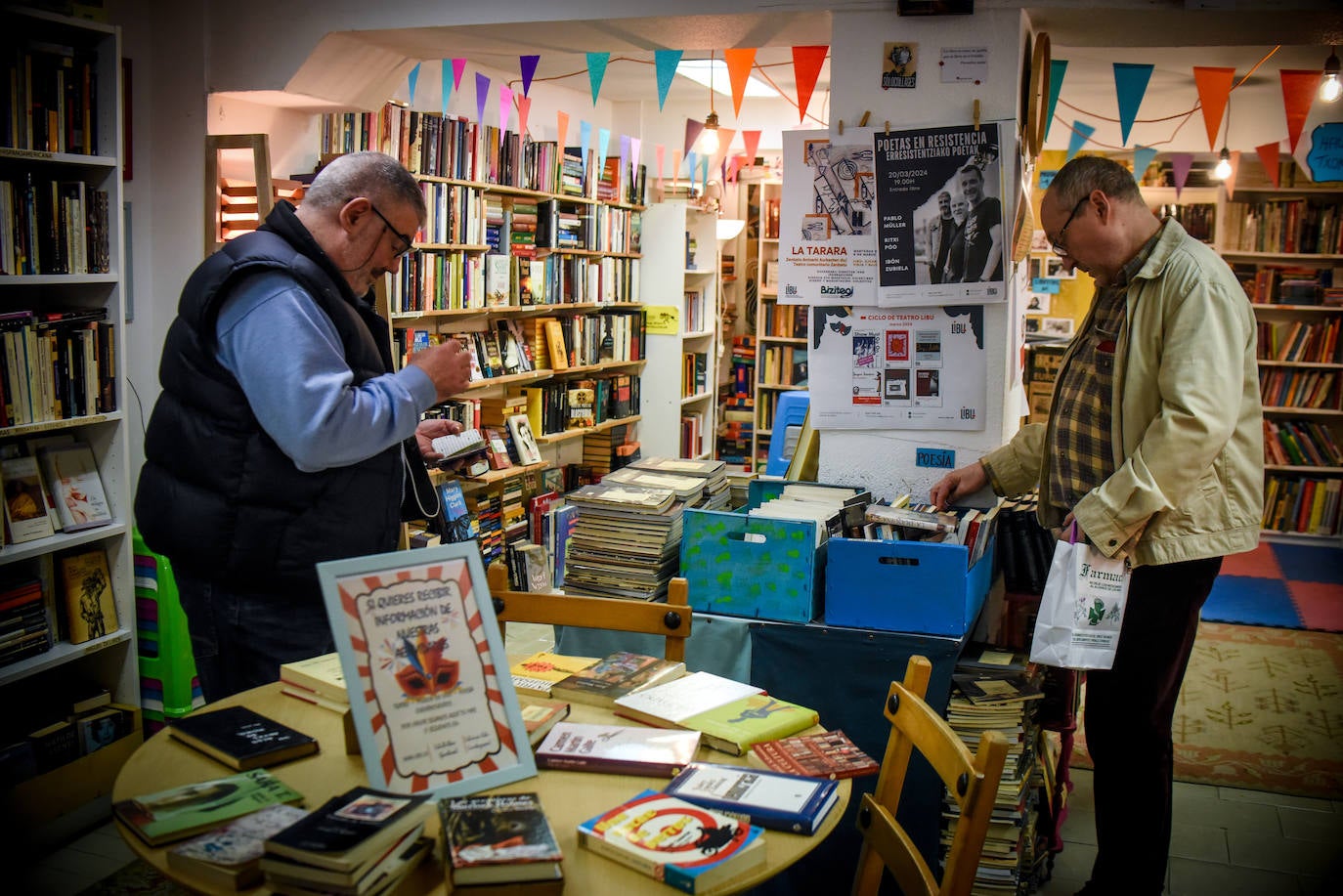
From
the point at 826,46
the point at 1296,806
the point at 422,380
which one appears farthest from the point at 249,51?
the point at 1296,806

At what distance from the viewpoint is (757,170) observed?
28.2 ft

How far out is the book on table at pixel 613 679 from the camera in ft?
6.23

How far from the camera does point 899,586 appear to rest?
2463mm

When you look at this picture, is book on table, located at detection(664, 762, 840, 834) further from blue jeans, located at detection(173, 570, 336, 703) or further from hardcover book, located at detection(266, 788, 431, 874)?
blue jeans, located at detection(173, 570, 336, 703)

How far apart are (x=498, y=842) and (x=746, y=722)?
58cm

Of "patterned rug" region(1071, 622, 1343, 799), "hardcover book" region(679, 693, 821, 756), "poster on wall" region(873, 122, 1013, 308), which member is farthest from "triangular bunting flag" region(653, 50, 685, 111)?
"patterned rug" region(1071, 622, 1343, 799)

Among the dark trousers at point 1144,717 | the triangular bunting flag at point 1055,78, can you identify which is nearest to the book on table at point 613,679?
the dark trousers at point 1144,717

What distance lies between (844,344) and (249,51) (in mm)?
2164

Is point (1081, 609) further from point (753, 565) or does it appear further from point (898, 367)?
point (898, 367)

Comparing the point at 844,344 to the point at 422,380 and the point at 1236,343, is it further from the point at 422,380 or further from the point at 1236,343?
the point at 422,380

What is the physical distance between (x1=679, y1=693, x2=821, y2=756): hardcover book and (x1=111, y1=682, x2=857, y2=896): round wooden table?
0.08 feet

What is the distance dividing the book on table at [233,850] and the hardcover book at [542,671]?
0.60 meters

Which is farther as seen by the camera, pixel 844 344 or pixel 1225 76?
pixel 1225 76

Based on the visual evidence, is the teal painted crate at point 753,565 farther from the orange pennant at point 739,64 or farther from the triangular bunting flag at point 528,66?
the triangular bunting flag at point 528,66
